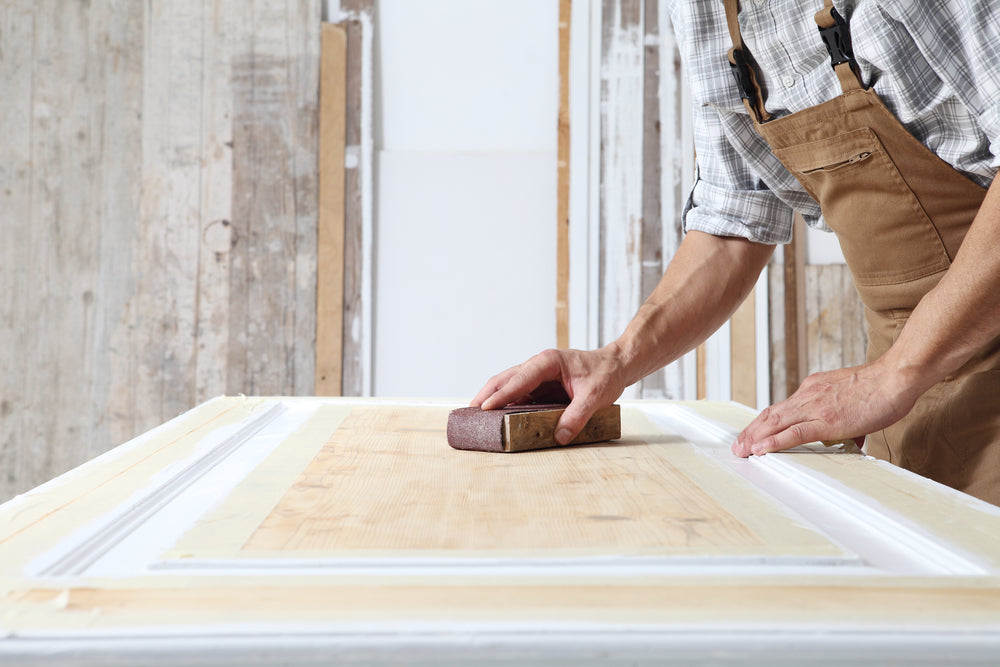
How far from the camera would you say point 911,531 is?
57 cm

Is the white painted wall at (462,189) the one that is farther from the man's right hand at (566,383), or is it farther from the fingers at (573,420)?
the fingers at (573,420)

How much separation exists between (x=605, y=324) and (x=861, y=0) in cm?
180

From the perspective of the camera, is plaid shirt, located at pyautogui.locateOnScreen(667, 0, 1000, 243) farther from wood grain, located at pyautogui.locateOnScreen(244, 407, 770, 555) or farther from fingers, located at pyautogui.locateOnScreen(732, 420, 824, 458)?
wood grain, located at pyautogui.locateOnScreen(244, 407, 770, 555)

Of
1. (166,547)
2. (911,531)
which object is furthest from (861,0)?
(166,547)

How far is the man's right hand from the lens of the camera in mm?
991

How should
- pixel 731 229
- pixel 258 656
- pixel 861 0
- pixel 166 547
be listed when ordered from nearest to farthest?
1. pixel 258 656
2. pixel 166 547
3. pixel 861 0
4. pixel 731 229

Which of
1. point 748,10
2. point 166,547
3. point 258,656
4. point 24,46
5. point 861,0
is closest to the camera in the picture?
point 258,656

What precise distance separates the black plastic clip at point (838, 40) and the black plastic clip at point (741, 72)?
0.16 meters

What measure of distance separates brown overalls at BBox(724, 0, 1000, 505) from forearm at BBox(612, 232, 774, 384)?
17 cm

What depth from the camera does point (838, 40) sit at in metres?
1.05

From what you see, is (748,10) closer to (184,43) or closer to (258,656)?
(258,656)

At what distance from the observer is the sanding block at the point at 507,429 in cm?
91

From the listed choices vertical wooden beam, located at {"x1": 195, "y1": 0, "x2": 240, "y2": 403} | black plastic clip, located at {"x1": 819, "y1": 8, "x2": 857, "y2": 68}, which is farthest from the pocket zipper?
vertical wooden beam, located at {"x1": 195, "y1": 0, "x2": 240, "y2": 403}

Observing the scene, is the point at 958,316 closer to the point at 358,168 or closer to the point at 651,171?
the point at 651,171
